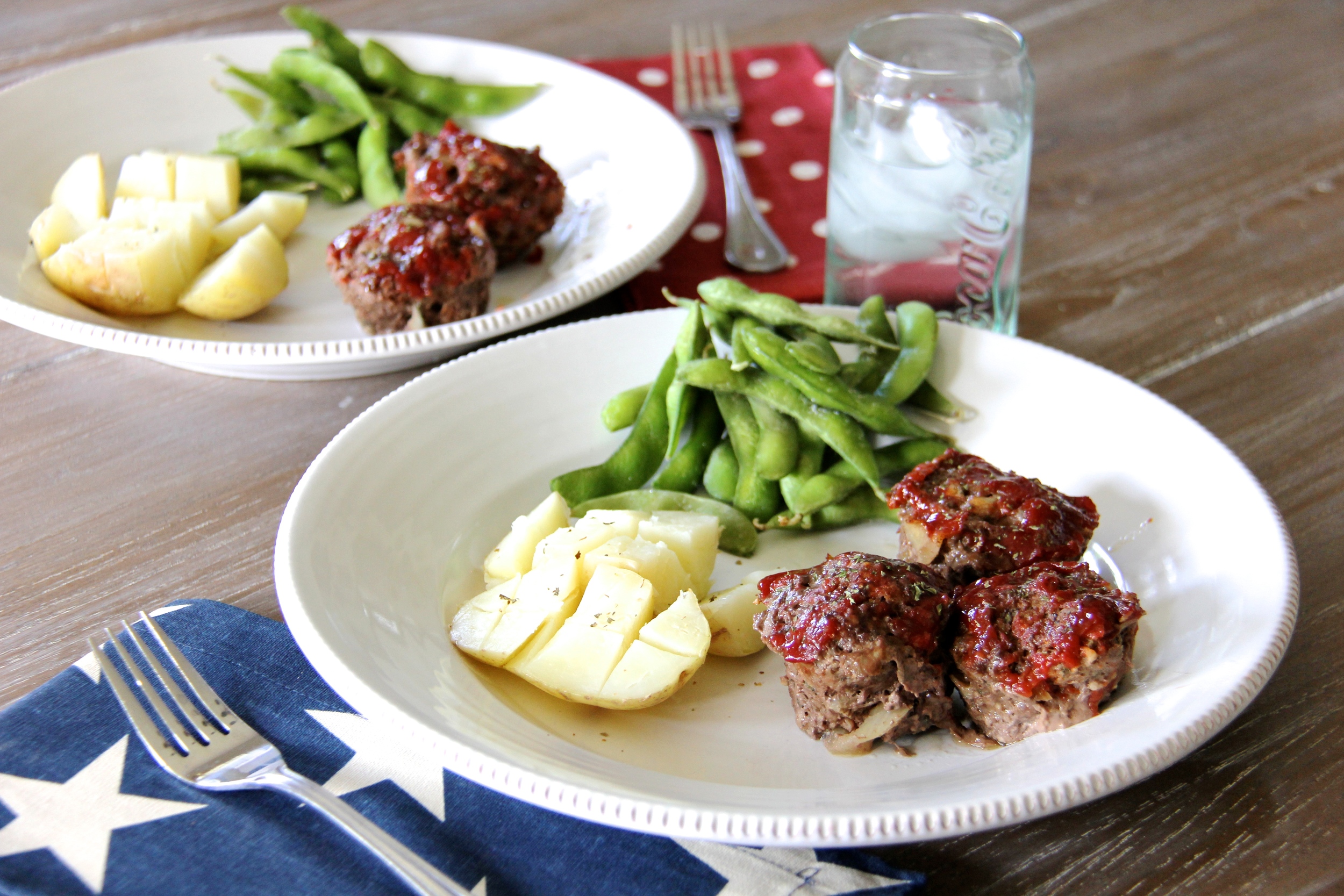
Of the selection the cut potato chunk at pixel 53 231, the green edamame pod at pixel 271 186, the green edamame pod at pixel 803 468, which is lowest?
the green edamame pod at pixel 803 468

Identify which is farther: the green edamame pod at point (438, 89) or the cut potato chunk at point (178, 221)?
the green edamame pod at point (438, 89)

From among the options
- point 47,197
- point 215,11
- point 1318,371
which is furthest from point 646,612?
point 215,11

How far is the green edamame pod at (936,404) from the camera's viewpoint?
2119 millimetres

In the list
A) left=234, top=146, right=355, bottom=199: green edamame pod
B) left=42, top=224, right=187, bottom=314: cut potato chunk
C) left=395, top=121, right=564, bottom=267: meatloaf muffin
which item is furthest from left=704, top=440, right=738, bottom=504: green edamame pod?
left=234, top=146, right=355, bottom=199: green edamame pod

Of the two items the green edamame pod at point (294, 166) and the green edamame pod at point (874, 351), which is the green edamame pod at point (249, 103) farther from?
the green edamame pod at point (874, 351)

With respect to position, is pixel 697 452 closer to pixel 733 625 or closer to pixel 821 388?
pixel 821 388

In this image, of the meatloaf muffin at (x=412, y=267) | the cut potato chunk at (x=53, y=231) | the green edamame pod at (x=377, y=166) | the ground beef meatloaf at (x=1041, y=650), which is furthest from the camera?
the green edamame pod at (x=377, y=166)

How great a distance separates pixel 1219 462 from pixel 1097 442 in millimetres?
220

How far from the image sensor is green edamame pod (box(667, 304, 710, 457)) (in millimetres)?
2055

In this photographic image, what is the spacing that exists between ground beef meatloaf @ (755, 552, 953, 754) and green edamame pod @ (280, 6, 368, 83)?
2.41 metres

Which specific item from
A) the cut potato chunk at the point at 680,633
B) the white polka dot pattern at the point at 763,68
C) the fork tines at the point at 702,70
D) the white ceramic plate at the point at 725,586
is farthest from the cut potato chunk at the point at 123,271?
the white polka dot pattern at the point at 763,68

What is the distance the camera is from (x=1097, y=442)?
199 cm

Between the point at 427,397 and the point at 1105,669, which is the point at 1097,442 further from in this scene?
the point at 427,397

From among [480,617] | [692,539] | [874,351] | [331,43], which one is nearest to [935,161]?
[874,351]
